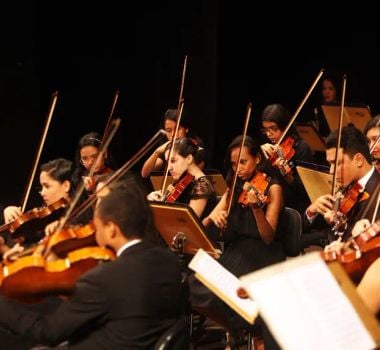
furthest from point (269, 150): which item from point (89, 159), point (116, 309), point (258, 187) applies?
point (116, 309)

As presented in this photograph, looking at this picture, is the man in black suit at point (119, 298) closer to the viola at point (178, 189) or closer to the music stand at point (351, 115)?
the viola at point (178, 189)

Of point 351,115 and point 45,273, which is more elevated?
point 351,115

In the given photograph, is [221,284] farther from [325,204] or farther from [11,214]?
[11,214]

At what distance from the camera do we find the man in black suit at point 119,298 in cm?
230

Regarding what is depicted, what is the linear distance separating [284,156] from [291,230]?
83 centimetres

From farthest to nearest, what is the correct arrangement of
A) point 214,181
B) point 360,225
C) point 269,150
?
point 269,150
point 214,181
point 360,225

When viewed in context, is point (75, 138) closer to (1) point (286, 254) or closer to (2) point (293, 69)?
(2) point (293, 69)

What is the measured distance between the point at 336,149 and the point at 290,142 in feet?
3.89

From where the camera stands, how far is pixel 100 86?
6.20 meters

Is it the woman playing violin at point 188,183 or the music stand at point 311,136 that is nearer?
the woman playing violin at point 188,183

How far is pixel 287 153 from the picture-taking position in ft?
14.7

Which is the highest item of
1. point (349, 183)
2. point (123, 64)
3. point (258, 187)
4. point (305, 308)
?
point (123, 64)

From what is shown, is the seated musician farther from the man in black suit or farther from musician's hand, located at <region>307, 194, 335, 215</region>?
the man in black suit

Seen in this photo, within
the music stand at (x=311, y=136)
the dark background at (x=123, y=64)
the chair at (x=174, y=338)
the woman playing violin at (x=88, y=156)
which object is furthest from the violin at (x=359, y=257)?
the dark background at (x=123, y=64)
